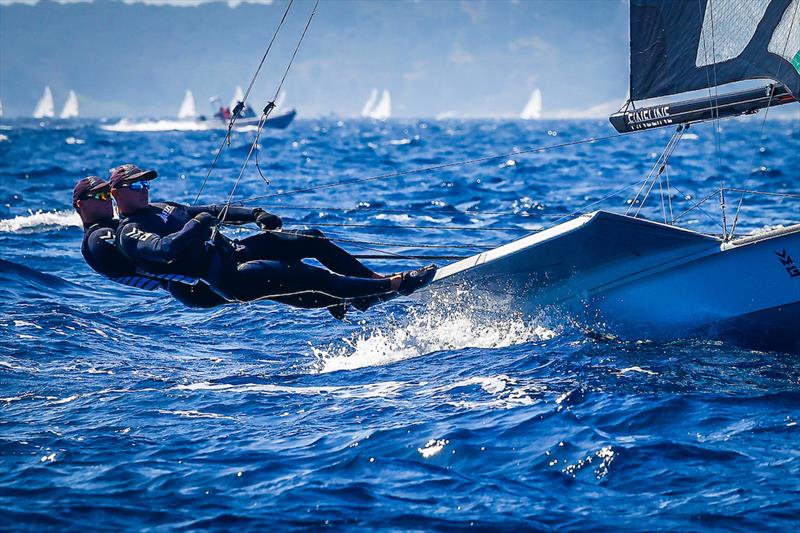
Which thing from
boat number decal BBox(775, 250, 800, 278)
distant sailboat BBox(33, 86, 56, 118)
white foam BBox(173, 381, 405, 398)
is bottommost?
white foam BBox(173, 381, 405, 398)

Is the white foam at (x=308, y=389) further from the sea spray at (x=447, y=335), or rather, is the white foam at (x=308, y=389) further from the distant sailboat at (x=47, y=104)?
the distant sailboat at (x=47, y=104)

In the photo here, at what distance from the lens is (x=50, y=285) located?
8.73 m

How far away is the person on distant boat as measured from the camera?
5918 mm

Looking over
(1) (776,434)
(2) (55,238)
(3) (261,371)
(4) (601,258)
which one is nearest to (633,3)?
(4) (601,258)

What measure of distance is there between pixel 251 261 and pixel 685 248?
2.60 m

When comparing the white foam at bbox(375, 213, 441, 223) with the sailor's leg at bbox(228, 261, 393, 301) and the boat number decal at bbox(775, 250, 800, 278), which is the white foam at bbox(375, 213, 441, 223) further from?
the boat number decal at bbox(775, 250, 800, 278)

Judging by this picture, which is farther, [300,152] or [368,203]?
[300,152]

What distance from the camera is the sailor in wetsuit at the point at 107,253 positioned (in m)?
5.95

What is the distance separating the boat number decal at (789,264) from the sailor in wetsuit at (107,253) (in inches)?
131

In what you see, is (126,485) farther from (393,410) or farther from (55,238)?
(55,238)

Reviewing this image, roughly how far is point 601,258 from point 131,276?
2.86 m

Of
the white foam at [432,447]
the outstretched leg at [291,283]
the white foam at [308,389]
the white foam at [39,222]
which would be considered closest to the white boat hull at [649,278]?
the outstretched leg at [291,283]

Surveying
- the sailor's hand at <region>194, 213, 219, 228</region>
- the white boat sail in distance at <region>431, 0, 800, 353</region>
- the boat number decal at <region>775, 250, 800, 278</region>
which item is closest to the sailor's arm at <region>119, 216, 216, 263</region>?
the sailor's hand at <region>194, 213, 219, 228</region>

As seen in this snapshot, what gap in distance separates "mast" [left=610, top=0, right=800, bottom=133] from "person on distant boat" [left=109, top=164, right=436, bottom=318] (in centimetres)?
178
